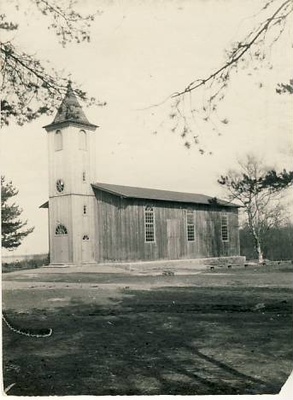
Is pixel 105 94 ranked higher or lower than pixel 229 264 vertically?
higher

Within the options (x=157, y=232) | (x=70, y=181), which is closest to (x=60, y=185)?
(x=70, y=181)

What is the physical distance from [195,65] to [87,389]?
3.32m

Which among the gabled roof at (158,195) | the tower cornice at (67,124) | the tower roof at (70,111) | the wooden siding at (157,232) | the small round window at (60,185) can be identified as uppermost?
the tower roof at (70,111)

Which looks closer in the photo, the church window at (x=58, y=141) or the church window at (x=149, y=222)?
the church window at (x=58, y=141)

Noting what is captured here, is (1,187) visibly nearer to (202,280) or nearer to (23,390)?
(23,390)

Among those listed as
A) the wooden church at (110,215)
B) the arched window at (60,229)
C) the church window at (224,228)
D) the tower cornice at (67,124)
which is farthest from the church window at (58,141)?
the church window at (224,228)

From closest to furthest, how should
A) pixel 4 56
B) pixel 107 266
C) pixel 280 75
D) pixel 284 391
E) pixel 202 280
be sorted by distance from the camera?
pixel 284 391, pixel 280 75, pixel 4 56, pixel 202 280, pixel 107 266

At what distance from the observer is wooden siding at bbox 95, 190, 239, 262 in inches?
245

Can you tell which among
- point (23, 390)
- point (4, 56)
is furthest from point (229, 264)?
point (4, 56)

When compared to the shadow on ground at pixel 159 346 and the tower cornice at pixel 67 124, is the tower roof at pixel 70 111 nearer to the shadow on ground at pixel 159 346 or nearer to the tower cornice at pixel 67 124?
the tower cornice at pixel 67 124

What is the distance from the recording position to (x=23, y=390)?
172 inches

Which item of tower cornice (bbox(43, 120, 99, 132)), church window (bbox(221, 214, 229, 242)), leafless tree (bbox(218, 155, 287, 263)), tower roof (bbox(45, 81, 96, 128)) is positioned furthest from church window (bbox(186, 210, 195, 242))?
tower roof (bbox(45, 81, 96, 128))

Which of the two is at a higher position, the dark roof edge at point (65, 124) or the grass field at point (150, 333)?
the dark roof edge at point (65, 124)

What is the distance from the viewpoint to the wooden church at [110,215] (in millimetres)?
5625
